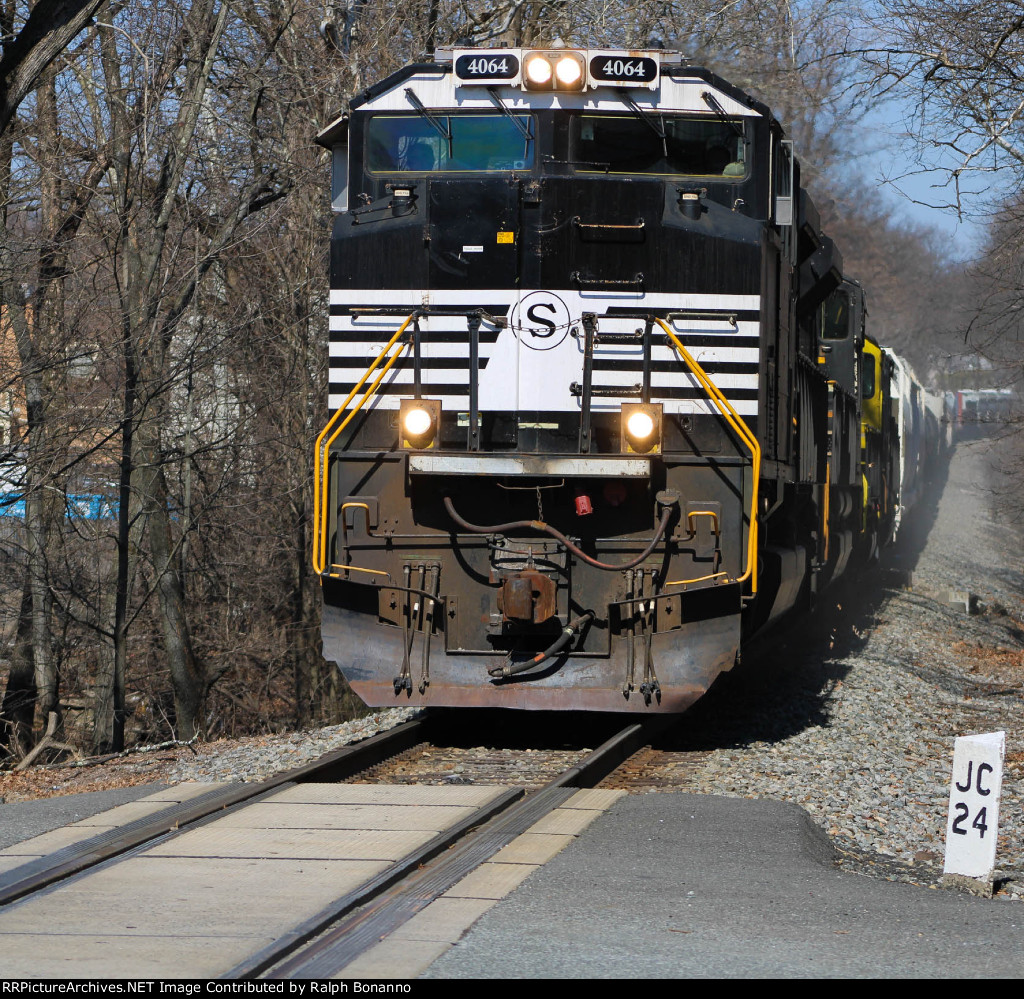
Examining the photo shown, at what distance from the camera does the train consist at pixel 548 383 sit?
28.2ft

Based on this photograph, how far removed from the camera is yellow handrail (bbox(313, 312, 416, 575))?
876 cm

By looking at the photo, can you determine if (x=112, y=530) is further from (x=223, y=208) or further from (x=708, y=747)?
(x=708, y=747)

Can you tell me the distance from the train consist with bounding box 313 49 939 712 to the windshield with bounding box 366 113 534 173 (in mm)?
15

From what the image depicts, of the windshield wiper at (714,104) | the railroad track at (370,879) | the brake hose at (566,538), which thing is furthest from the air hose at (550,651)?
the windshield wiper at (714,104)

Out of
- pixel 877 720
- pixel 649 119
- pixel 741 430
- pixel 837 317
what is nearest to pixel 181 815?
pixel 741 430

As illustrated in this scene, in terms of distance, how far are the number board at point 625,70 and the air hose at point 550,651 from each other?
3481mm

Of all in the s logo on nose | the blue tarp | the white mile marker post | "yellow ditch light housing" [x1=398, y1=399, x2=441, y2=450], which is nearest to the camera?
the white mile marker post

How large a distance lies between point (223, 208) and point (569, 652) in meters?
10.4

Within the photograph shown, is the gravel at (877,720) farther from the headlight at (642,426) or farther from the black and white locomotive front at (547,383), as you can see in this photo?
the headlight at (642,426)

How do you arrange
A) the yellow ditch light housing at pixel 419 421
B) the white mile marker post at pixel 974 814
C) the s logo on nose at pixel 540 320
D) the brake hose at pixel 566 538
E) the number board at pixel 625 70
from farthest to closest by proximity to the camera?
1. the number board at pixel 625 70
2. the s logo on nose at pixel 540 320
3. the yellow ditch light housing at pixel 419 421
4. the brake hose at pixel 566 538
5. the white mile marker post at pixel 974 814

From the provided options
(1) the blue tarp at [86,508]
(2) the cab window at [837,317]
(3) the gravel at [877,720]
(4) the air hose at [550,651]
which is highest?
(2) the cab window at [837,317]

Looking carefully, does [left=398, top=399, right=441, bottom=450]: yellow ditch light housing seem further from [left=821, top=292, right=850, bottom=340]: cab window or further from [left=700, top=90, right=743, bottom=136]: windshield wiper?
[left=821, top=292, right=850, bottom=340]: cab window

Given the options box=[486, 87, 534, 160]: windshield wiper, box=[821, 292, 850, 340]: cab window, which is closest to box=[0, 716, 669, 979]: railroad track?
box=[486, 87, 534, 160]: windshield wiper

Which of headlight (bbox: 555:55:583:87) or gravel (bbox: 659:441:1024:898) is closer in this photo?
gravel (bbox: 659:441:1024:898)
